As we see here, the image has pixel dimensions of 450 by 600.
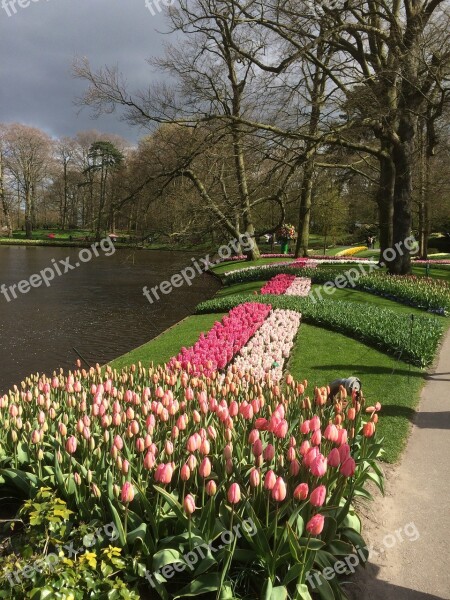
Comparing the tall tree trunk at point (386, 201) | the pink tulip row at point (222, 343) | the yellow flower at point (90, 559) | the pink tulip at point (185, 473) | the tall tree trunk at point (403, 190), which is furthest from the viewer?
the tall tree trunk at point (386, 201)

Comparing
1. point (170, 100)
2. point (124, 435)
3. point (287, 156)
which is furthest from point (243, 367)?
point (170, 100)

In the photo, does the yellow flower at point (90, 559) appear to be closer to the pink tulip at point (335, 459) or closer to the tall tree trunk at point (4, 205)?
the pink tulip at point (335, 459)

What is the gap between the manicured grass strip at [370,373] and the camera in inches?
232

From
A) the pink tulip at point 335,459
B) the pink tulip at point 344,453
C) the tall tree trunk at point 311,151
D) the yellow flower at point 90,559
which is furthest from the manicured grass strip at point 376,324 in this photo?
the yellow flower at point 90,559

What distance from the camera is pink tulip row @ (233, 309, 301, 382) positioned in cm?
731

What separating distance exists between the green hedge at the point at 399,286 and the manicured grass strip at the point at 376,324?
2.30 metres

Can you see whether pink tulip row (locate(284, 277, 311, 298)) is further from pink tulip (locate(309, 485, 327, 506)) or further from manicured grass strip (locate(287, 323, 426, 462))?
pink tulip (locate(309, 485, 327, 506))

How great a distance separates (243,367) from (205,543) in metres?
4.44

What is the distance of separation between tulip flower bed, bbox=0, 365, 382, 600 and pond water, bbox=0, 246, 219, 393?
591cm

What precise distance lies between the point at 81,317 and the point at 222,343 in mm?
9551

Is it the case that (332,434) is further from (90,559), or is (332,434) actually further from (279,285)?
(279,285)

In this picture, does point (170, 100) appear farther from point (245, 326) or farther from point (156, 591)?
point (156, 591)

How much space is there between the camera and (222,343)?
8.12m

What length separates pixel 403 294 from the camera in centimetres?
1455
